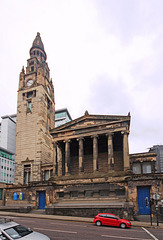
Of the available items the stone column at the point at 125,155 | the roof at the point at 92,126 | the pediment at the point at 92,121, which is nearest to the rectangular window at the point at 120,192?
the stone column at the point at 125,155

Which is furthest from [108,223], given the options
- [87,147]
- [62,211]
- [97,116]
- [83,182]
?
[87,147]

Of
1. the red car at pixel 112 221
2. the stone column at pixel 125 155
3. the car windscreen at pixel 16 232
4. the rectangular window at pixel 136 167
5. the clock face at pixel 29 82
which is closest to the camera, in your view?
the car windscreen at pixel 16 232

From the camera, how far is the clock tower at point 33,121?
160 feet

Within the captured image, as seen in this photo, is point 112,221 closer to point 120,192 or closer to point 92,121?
point 120,192

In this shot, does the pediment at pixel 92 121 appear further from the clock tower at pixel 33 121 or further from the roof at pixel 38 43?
the roof at pixel 38 43

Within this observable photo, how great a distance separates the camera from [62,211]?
28.7 meters

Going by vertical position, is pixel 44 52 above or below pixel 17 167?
above

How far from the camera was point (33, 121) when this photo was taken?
2015 inches

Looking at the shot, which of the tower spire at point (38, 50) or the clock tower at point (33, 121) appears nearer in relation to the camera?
the clock tower at point (33, 121)

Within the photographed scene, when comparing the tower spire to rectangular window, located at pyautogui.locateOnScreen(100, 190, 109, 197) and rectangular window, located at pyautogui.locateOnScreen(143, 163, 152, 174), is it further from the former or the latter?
rectangular window, located at pyautogui.locateOnScreen(100, 190, 109, 197)

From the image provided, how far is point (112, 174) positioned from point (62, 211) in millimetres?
9509

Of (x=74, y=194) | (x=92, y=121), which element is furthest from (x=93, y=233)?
(x=92, y=121)

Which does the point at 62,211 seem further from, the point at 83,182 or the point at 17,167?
the point at 17,167

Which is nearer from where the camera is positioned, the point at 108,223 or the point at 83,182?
the point at 108,223
